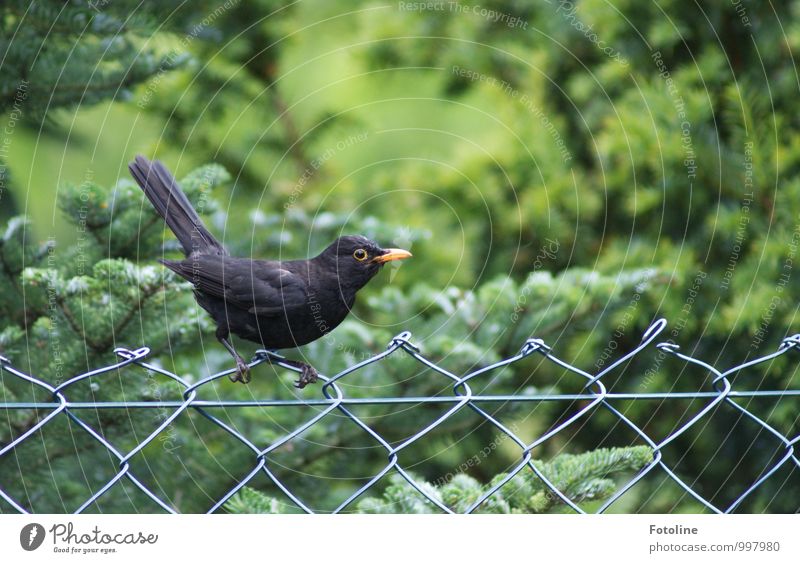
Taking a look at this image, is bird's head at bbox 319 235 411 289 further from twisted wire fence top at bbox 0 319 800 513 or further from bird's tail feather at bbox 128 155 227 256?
bird's tail feather at bbox 128 155 227 256

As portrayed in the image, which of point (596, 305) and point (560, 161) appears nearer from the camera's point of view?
point (596, 305)

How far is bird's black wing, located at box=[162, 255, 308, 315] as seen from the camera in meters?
3.17

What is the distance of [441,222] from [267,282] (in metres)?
2.10

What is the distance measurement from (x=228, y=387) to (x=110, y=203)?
135 centimetres

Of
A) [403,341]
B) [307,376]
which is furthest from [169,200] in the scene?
[403,341]

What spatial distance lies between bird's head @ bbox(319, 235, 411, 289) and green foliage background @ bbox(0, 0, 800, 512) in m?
0.47

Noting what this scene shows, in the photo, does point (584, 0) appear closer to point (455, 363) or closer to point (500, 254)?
point (500, 254)

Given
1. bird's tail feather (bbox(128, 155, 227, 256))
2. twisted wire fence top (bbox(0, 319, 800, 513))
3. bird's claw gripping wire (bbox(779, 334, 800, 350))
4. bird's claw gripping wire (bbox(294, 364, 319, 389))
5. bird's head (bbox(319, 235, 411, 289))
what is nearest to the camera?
twisted wire fence top (bbox(0, 319, 800, 513))

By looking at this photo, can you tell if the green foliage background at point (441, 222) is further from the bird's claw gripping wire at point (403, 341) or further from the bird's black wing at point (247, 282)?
the bird's claw gripping wire at point (403, 341)

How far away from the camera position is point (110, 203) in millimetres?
3240

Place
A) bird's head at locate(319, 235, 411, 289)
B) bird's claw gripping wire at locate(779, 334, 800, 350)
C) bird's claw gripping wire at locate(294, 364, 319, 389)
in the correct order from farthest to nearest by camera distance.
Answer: bird's head at locate(319, 235, 411, 289), bird's claw gripping wire at locate(294, 364, 319, 389), bird's claw gripping wire at locate(779, 334, 800, 350)

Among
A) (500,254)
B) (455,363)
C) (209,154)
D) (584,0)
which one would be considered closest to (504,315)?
(455,363)

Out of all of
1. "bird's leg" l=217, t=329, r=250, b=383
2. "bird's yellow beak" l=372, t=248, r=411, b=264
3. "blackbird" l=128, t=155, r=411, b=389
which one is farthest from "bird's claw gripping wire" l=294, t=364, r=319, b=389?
"bird's yellow beak" l=372, t=248, r=411, b=264

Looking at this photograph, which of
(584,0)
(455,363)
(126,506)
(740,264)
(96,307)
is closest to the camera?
(96,307)
